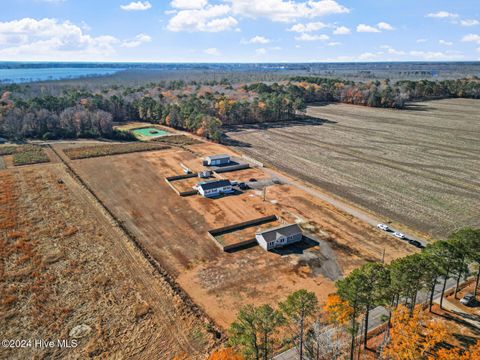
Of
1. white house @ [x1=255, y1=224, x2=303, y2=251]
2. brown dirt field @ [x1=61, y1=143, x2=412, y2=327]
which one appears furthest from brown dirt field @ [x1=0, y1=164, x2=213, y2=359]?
white house @ [x1=255, y1=224, x2=303, y2=251]

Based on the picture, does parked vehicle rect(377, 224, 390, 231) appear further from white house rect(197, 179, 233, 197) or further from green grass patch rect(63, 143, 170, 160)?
green grass patch rect(63, 143, 170, 160)

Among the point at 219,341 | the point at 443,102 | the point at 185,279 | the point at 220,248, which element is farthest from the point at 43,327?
the point at 443,102

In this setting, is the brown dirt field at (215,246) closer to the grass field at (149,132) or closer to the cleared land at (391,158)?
the cleared land at (391,158)

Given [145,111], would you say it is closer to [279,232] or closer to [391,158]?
[391,158]

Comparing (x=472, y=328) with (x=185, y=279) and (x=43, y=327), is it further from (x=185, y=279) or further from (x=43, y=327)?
→ (x=43, y=327)

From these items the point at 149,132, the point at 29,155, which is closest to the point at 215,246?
the point at 29,155
